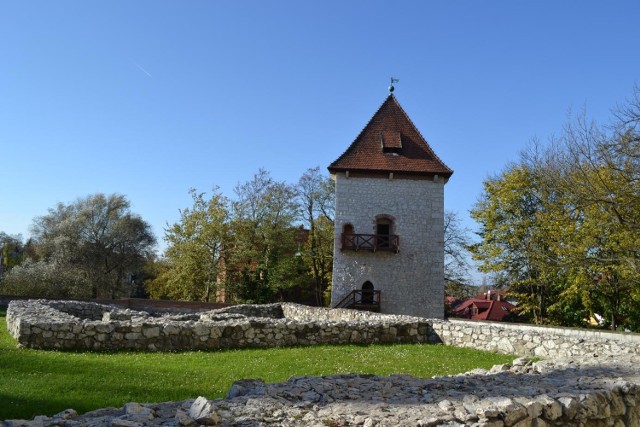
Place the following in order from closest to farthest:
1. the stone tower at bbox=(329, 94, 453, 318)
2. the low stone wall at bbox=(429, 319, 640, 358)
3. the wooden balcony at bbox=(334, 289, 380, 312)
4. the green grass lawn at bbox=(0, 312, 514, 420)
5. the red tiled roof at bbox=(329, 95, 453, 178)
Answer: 1. the green grass lawn at bbox=(0, 312, 514, 420)
2. the low stone wall at bbox=(429, 319, 640, 358)
3. the wooden balcony at bbox=(334, 289, 380, 312)
4. the stone tower at bbox=(329, 94, 453, 318)
5. the red tiled roof at bbox=(329, 95, 453, 178)

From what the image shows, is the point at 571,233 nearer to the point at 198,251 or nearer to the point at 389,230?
the point at 389,230

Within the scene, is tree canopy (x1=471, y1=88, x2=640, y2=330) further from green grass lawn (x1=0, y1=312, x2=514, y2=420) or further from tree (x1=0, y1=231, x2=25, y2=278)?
tree (x1=0, y1=231, x2=25, y2=278)

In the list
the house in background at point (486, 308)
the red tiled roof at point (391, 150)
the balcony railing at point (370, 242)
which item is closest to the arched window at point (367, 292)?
the balcony railing at point (370, 242)

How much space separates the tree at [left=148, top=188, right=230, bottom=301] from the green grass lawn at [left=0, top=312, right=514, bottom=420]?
74.5 ft

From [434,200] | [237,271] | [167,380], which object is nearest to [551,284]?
[434,200]

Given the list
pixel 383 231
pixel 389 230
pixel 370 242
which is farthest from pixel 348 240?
pixel 389 230

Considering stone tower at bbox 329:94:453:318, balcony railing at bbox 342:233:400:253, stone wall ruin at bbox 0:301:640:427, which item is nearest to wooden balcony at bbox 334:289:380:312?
stone tower at bbox 329:94:453:318

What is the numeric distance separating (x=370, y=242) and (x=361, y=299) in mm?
2768

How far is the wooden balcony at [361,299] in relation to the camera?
25.3 metres

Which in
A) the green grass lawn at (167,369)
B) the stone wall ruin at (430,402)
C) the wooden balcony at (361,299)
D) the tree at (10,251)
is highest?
the tree at (10,251)

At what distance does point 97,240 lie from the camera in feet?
126

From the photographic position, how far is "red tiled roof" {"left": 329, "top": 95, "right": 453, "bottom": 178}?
26203 millimetres

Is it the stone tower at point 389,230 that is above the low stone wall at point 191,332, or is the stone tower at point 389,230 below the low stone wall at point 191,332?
above

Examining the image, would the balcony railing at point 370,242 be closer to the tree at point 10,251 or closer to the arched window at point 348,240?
the arched window at point 348,240
